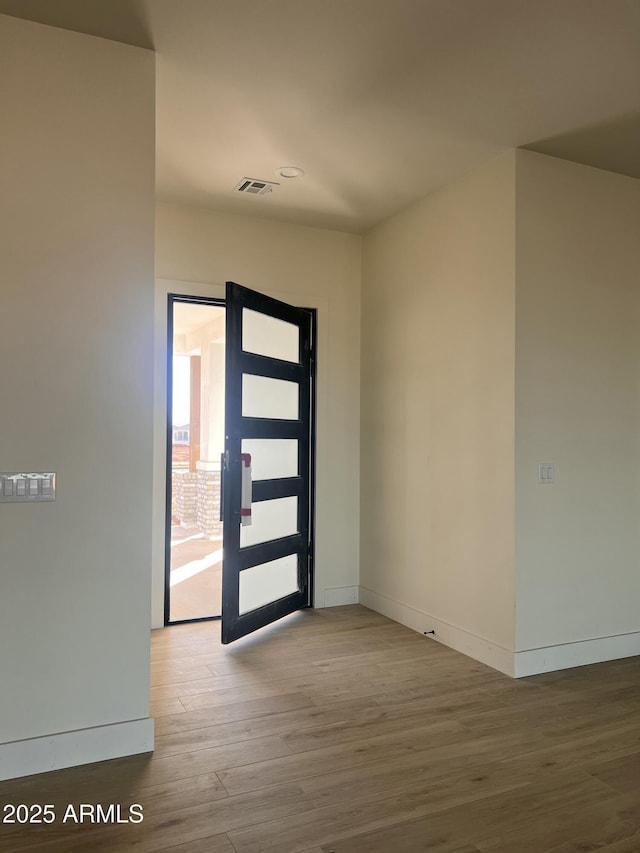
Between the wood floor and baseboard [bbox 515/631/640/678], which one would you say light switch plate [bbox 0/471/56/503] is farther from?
baseboard [bbox 515/631/640/678]

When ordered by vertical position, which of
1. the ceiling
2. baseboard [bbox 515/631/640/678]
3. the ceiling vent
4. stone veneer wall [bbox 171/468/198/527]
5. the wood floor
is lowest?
the wood floor

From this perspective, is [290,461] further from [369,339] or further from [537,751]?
[537,751]

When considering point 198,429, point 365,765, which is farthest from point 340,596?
point 198,429

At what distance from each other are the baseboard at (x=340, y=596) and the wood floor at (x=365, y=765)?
1176mm

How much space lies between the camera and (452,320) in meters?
4.11

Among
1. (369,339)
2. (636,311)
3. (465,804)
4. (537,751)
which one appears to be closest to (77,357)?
(465,804)

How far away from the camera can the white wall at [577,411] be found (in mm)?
3625

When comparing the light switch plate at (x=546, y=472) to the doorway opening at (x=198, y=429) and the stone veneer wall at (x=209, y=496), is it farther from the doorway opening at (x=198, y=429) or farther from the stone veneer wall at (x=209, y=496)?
the stone veneer wall at (x=209, y=496)

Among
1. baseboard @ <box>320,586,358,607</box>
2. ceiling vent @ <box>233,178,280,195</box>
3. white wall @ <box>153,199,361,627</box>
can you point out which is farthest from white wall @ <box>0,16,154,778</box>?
baseboard @ <box>320,586,358,607</box>

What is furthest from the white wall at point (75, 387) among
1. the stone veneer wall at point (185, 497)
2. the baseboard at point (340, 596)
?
the stone veneer wall at point (185, 497)

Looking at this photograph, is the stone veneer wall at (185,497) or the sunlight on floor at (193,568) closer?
the sunlight on floor at (193,568)

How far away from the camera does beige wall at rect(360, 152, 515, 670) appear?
145 inches

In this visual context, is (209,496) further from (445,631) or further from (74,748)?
(74,748)

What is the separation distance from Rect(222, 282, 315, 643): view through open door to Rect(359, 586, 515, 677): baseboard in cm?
55
